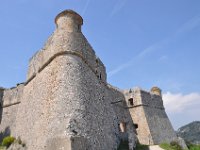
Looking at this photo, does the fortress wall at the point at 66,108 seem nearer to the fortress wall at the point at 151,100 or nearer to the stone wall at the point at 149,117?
the stone wall at the point at 149,117

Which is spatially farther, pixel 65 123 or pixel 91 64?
pixel 91 64

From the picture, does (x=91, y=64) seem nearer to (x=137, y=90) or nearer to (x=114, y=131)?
(x=114, y=131)

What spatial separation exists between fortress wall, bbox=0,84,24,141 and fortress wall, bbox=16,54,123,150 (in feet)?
12.6

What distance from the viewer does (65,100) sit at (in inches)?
556

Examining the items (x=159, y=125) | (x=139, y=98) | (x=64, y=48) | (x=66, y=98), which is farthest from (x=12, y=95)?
(x=159, y=125)

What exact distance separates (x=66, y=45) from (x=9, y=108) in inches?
434

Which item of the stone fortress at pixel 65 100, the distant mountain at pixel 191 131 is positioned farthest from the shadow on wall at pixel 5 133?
the distant mountain at pixel 191 131

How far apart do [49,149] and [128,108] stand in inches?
617

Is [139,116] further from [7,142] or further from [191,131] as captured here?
[191,131]

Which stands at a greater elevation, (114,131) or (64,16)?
(64,16)

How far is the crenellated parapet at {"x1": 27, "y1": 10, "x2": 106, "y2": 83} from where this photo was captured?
53.8ft

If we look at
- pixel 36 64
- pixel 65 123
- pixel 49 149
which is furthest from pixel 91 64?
pixel 49 149

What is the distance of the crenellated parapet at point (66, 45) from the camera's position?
1641 centimetres

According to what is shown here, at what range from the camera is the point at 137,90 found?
2705 centimetres
